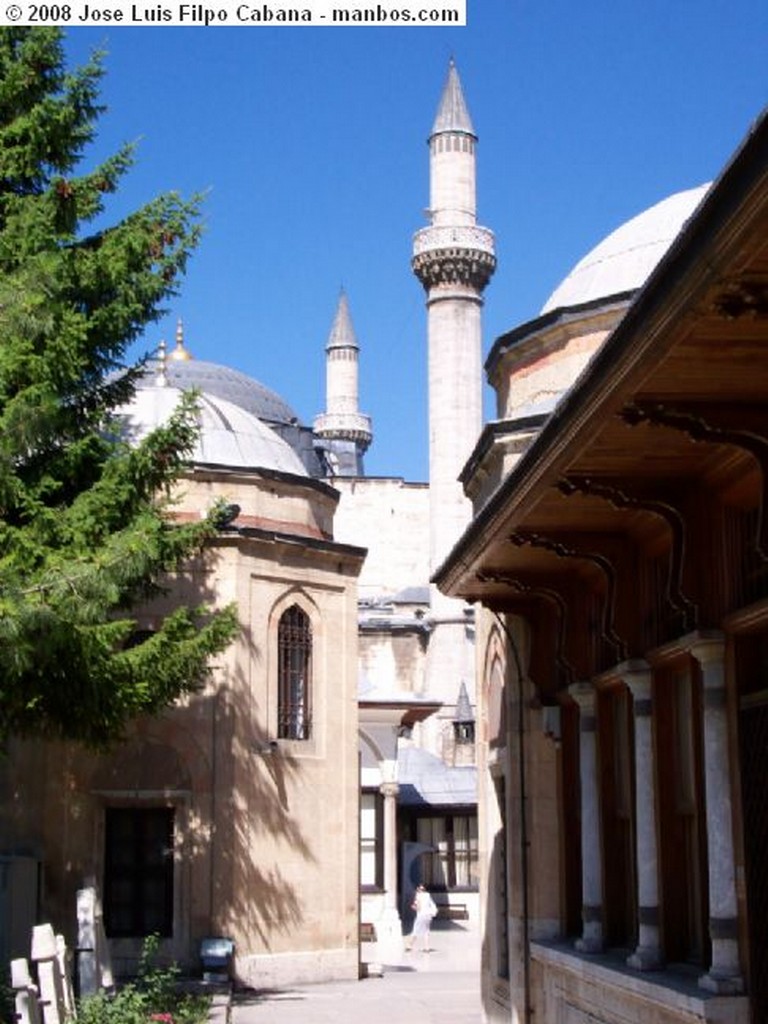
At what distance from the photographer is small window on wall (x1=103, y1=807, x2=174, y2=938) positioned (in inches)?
885

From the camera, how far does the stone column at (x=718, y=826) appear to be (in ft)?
25.9

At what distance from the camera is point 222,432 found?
1054 inches

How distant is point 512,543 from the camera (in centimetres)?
1052

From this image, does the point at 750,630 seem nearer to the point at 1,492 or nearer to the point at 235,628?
the point at 1,492

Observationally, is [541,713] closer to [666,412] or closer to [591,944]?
[591,944]

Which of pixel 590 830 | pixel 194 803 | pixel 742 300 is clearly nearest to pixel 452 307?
pixel 194 803

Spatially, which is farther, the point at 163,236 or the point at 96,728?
the point at 163,236

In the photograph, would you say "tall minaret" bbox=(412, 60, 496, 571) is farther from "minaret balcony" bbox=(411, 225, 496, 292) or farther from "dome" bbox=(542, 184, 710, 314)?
"dome" bbox=(542, 184, 710, 314)

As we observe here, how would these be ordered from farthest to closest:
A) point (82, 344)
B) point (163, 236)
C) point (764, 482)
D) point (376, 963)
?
1. point (376, 963)
2. point (163, 236)
3. point (82, 344)
4. point (764, 482)

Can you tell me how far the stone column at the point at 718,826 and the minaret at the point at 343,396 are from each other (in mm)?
68580

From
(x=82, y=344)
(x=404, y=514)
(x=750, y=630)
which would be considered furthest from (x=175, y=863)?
(x=404, y=514)

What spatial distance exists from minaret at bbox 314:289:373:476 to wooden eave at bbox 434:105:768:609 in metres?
66.3

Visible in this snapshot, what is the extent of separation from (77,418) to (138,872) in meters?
8.13

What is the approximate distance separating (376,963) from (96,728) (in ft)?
40.8
